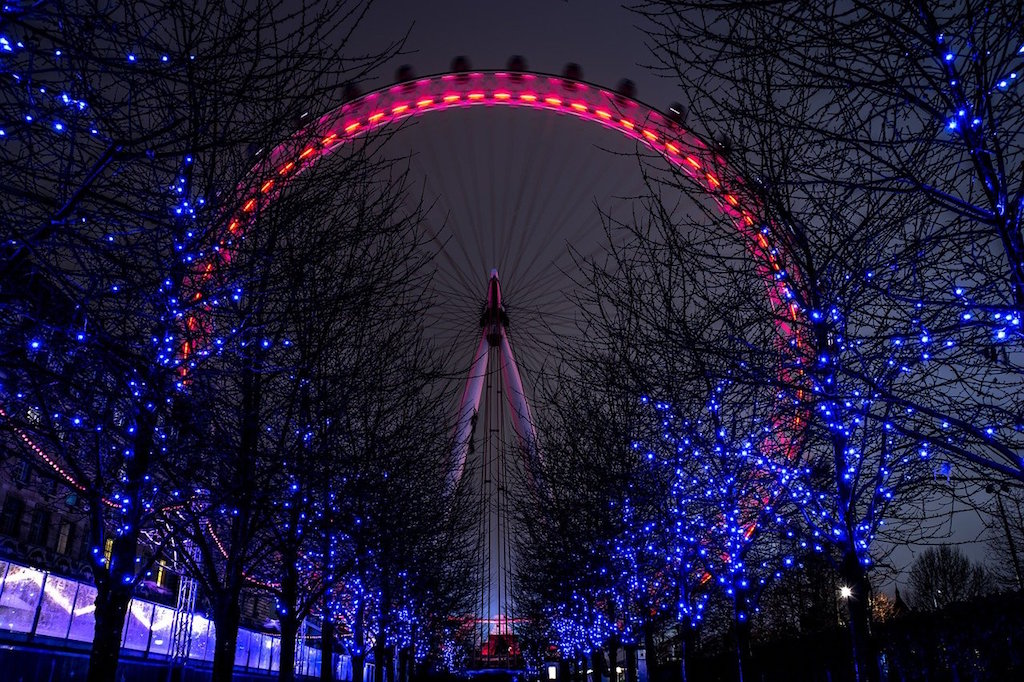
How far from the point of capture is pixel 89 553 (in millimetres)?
8398

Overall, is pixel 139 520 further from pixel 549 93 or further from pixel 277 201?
pixel 549 93

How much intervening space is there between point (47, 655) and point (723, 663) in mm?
18327

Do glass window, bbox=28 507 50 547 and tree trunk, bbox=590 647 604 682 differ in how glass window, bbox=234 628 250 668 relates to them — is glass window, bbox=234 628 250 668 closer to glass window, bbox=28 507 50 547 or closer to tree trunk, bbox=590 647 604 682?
glass window, bbox=28 507 50 547

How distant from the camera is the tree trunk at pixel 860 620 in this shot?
999cm

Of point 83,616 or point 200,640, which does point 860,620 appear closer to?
point 83,616

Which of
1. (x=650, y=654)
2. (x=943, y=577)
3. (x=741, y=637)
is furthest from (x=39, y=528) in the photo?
(x=943, y=577)

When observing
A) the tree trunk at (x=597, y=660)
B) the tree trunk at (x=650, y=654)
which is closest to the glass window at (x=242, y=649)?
the tree trunk at (x=650, y=654)

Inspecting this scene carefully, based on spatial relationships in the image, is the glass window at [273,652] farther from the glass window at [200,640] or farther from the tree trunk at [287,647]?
the tree trunk at [287,647]

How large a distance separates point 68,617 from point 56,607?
A: 431mm

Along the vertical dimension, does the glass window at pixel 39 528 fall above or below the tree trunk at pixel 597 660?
above

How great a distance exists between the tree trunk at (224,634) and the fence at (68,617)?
7.53 feet

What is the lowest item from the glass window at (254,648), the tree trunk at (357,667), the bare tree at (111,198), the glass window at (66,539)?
the tree trunk at (357,667)

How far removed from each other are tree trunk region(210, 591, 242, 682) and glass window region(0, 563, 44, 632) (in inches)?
93.3

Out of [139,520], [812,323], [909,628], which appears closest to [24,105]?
[139,520]
